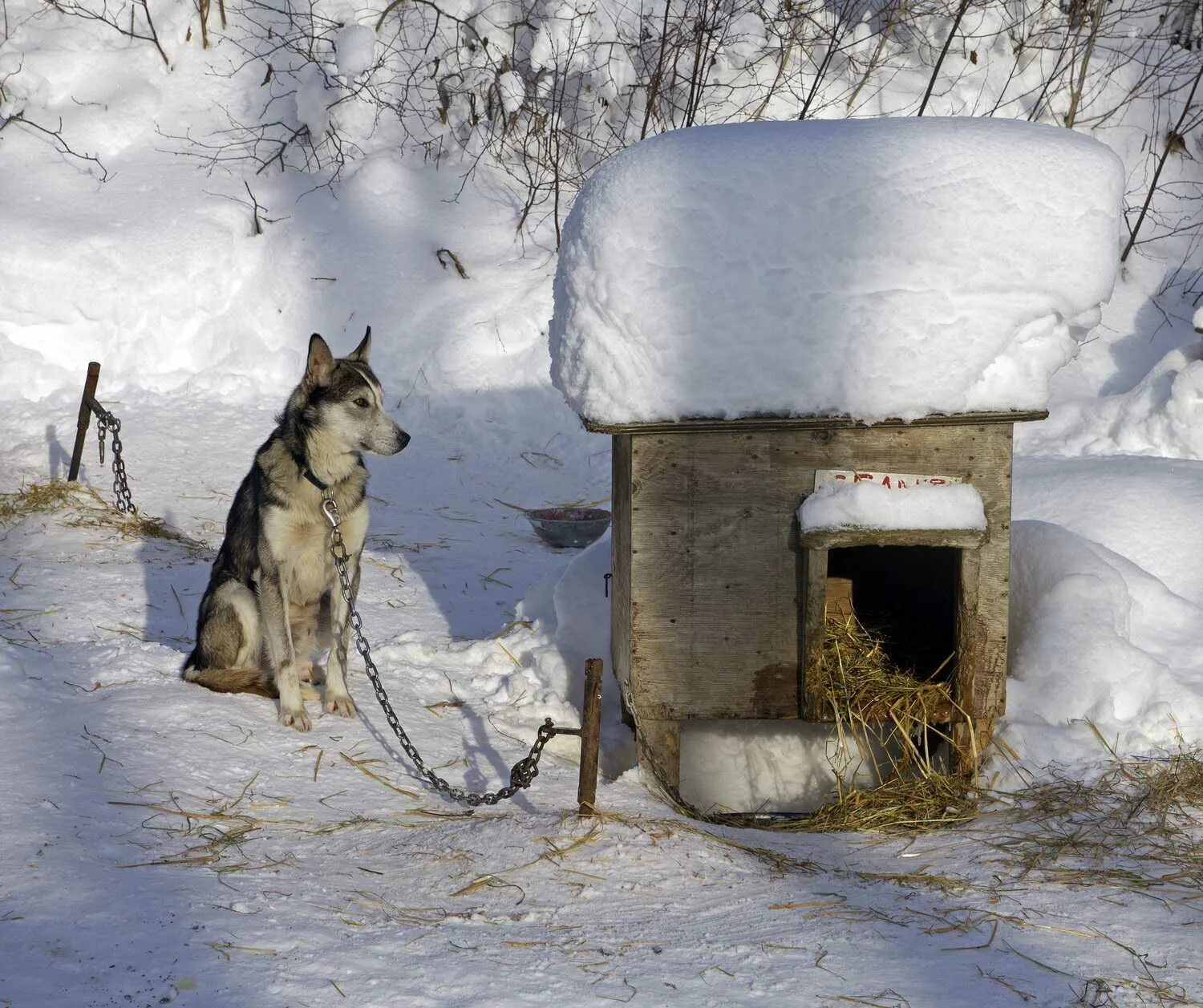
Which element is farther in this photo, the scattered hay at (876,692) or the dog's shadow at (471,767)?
the scattered hay at (876,692)

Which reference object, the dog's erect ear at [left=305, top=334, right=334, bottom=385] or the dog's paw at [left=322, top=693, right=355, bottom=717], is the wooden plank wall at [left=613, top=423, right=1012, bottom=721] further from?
the dog's erect ear at [left=305, top=334, right=334, bottom=385]

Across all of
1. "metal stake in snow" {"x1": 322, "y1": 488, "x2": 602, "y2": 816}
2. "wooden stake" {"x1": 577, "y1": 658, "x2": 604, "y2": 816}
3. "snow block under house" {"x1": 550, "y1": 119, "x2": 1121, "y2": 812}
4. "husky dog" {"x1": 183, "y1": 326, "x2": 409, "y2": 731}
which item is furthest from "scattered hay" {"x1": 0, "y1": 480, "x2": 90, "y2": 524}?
"wooden stake" {"x1": 577, "y1": 658, "x2": 604, "y2": 816}

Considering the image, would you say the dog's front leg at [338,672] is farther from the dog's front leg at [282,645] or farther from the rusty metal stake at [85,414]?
the rusty metal stake at [85,414]

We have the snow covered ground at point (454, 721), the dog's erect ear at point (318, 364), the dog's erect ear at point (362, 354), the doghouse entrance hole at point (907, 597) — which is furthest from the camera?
the dog's erect ear at point (362, 354)

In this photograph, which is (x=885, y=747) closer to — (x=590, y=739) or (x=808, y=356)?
(x=590, y=739)

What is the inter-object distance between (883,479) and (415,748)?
6.15 feet

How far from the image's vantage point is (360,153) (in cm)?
1055

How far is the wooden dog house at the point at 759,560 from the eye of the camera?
3.85m

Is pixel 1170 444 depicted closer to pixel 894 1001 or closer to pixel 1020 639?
pixel 1020 639

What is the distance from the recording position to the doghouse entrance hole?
4.62 metres

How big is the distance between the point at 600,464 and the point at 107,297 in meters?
4.03

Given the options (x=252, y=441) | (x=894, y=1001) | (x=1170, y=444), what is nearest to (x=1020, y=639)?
(x=894, y=1001)

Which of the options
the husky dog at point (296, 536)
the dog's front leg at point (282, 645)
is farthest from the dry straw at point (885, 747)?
the husky dog at point (296, 536)

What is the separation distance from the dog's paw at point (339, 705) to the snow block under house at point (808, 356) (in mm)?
1163
